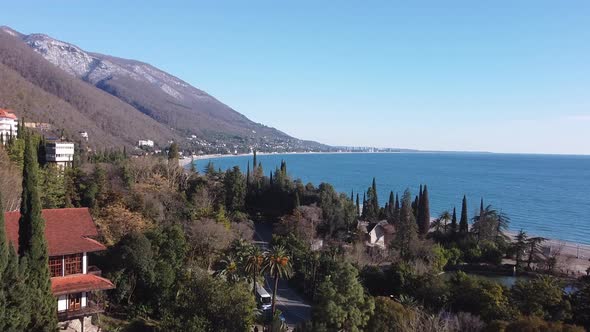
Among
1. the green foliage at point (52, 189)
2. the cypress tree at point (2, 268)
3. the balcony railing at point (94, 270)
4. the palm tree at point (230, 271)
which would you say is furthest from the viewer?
the green foliage at point (52, 189)

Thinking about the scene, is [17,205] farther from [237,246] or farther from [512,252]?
[512,252]

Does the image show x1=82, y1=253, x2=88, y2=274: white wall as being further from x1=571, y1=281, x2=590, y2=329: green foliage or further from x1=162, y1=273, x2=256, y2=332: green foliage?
x1=571, y1=281, x2=590, y2=329: green foliage

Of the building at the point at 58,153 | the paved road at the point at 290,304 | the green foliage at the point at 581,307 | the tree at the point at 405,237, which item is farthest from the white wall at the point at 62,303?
the building at the point at 58,153

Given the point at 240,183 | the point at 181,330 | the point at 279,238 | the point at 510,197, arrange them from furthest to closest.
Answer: the point at 510,197 → the point at 240,183 → the point at 279,238 → the point at 181,330

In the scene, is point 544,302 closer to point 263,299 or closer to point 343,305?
point 343,305

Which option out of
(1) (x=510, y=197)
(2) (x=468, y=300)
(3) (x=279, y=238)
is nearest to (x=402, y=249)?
(3) (x=279, y=238)

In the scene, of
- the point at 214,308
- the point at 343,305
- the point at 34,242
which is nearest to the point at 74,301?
the point at 34,242

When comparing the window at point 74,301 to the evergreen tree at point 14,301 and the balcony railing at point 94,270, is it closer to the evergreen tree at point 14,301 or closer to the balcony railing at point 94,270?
the balcony railing at point 94,270

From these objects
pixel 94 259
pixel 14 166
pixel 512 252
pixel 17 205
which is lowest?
pixel 512 252
